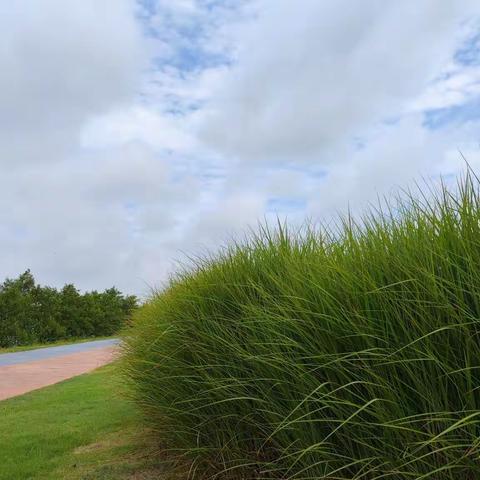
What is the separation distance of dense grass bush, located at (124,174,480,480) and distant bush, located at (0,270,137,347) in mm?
15919

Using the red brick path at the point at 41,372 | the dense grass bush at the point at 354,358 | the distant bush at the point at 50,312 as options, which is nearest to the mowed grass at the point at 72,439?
the red brick path at the point at 41,372

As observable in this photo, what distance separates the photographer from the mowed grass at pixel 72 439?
16.0ft

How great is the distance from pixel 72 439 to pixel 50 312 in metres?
24.9

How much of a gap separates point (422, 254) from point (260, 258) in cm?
159

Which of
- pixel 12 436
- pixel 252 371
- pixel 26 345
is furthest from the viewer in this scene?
pixel 26 345

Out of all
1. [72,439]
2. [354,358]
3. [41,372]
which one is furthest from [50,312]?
[354,358]

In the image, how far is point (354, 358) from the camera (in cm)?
243

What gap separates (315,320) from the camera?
2.67 meters

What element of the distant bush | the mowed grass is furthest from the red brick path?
the distant bush

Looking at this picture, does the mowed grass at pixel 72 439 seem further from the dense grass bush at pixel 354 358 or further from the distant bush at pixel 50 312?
the distant bush at pixel 50 312

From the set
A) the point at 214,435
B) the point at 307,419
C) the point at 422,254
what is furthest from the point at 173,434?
the point at 422,254

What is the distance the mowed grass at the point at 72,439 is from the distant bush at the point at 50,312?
33.5 ft

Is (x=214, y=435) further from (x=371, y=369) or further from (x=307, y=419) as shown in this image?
(x=371, y=369)

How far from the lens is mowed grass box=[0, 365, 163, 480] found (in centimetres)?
486
